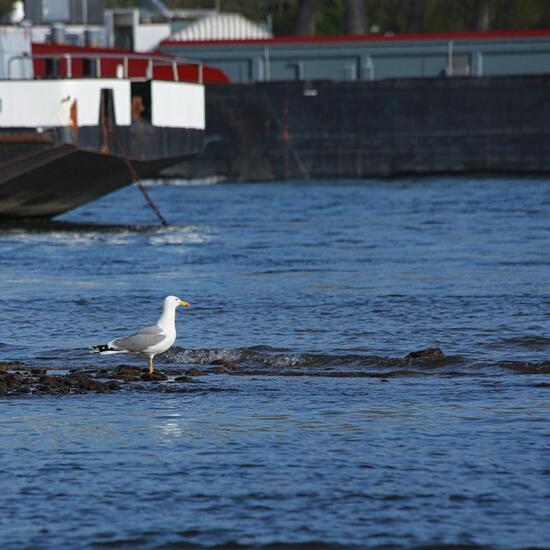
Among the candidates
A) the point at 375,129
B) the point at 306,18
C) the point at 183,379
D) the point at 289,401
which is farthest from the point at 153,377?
the point at 306,18

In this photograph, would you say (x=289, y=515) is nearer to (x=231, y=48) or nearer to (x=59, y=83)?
(x=59, y=83)

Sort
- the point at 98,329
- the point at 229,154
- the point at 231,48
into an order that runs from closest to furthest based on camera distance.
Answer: the point at 98,329 → the point at 229,154 → the point at 231,48

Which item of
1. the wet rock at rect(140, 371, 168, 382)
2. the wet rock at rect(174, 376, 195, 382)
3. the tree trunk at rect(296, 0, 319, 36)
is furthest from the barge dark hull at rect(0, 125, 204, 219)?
the tree trunk at rect(296, 0, 319, 36)

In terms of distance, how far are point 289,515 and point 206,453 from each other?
1.44 meters

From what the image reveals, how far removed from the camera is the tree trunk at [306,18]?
6531 cm

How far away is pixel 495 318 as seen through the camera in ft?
53.7

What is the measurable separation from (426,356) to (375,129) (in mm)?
35389

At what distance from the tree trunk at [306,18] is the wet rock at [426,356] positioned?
52.5 m

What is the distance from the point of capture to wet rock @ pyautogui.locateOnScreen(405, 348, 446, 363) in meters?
13.6

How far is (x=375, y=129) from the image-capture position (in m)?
48.6

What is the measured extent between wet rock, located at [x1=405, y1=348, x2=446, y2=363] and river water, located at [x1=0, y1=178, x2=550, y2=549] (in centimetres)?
9

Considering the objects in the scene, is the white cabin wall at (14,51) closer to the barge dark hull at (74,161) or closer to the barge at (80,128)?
the barge at (80,128)

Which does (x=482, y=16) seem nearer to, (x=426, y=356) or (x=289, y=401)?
(x=426, y=356)

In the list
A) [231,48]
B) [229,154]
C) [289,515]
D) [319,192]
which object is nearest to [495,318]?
[289,515]
